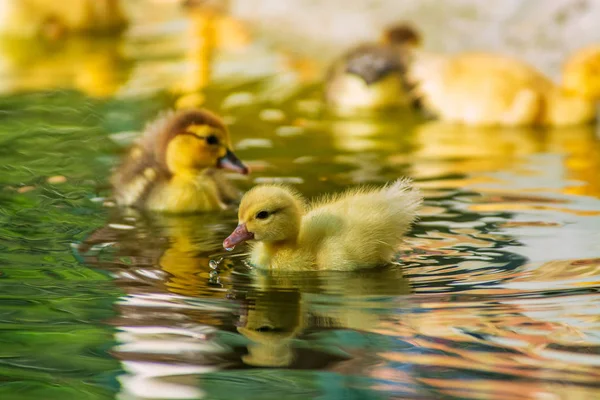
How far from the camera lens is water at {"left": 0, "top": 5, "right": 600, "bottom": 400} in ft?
8.42

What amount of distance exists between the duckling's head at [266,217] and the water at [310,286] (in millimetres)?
110

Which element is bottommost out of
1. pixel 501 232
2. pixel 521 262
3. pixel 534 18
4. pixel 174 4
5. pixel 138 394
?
pixel 138 394

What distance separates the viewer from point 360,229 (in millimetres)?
3410

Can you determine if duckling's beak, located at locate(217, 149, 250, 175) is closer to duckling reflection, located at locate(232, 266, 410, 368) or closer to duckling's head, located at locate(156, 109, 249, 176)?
duckling's head, located at locate(156, 109, 249, 176)

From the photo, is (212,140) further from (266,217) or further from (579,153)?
(579,153)

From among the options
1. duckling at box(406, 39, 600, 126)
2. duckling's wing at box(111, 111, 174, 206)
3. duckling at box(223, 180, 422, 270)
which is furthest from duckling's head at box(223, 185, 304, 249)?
duckling at box(406, 39, 600, 126)

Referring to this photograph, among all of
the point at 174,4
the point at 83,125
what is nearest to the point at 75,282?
the point at 83,125

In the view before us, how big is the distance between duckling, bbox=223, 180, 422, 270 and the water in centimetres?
5

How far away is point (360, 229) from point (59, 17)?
6312 mm

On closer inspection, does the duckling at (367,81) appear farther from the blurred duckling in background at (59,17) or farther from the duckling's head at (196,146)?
the blurred duckling in background at (59,17)

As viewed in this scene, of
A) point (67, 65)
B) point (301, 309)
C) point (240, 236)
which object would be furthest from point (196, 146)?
point (67, 65)

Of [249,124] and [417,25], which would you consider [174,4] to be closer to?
[417,25]

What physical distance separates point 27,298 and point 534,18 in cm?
594

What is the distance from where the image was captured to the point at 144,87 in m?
7.05
